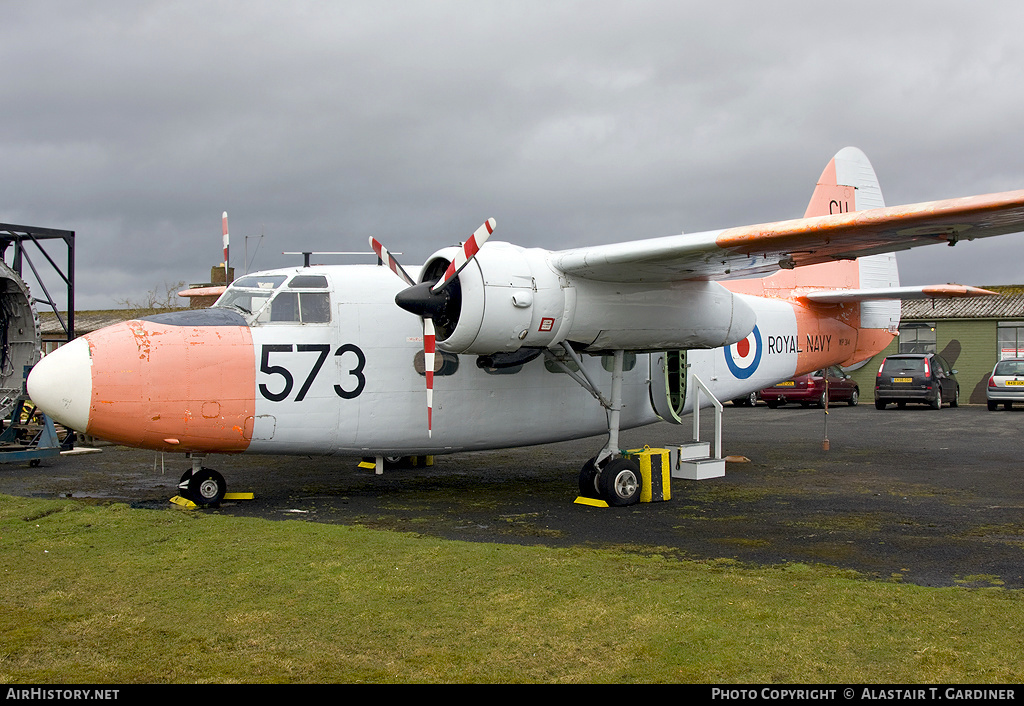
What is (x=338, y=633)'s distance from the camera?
5.26 metres

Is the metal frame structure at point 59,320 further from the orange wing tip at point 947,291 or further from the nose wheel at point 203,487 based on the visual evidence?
the orange wing tip at point 947,291

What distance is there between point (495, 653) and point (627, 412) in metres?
7.87

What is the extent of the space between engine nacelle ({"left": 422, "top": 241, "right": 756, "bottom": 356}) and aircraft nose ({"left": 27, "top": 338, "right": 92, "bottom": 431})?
377cm

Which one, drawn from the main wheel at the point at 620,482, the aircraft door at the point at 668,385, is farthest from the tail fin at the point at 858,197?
the main wheel at the point at 620,482

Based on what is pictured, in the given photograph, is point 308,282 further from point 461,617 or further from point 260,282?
point 461,617

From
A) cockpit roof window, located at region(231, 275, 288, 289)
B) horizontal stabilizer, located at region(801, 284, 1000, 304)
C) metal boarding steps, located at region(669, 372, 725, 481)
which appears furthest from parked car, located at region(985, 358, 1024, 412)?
cockpit roof window, located at region(231, 275, 288, 289)

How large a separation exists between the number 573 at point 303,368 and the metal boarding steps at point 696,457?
4.92 metres

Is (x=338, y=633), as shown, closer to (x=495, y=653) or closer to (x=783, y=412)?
(x=495, y=653)

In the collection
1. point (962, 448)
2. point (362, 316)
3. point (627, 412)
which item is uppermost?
point (362, 316)

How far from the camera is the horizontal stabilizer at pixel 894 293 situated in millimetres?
13273

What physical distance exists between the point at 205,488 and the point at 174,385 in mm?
1542

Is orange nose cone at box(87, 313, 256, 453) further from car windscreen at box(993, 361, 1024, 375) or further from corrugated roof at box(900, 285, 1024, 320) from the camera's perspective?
corrugated roof at box(900, 285, 1024, 320)
